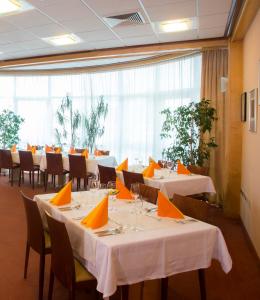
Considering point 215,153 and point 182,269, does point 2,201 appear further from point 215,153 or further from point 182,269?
point 182,269

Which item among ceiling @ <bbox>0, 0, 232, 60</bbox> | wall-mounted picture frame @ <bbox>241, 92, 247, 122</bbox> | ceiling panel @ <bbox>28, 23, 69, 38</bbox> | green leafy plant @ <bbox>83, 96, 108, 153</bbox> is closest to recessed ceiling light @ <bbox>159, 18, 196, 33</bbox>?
ceiling @ <bbox>0, 0, 232, 60</bbox>

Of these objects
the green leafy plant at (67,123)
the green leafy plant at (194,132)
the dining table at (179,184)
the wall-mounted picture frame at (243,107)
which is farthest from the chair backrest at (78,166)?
the wall-mounted picture frame at (243,107)

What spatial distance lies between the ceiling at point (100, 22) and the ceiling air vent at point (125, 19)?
0.09 m

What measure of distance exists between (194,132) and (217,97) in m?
0.82

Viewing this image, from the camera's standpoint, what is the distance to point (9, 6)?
4.73 m

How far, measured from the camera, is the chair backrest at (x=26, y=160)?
7.63 metres

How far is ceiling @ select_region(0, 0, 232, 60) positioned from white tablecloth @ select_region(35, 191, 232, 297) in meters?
3.17

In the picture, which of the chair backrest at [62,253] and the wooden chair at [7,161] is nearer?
the chair backrest at [62,253]

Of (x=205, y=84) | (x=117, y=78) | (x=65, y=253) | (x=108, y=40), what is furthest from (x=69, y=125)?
(x=65, y=253)

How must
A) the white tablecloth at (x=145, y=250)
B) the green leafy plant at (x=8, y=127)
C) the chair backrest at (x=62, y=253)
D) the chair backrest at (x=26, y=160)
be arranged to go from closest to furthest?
the white tablecloth at (x=145, y=250) → the chair backrest at (x=62, y=253) → the chair backrest at (x=26, y=160) → the green leafy plant at (x=8, y=127)

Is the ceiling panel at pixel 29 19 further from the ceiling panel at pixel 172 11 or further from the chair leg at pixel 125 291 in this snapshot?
the chair leg at pixel 125 291

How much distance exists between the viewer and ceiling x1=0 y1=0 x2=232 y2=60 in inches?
178

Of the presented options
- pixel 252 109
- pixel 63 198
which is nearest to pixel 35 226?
pixel 63 198

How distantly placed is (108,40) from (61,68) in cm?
356
